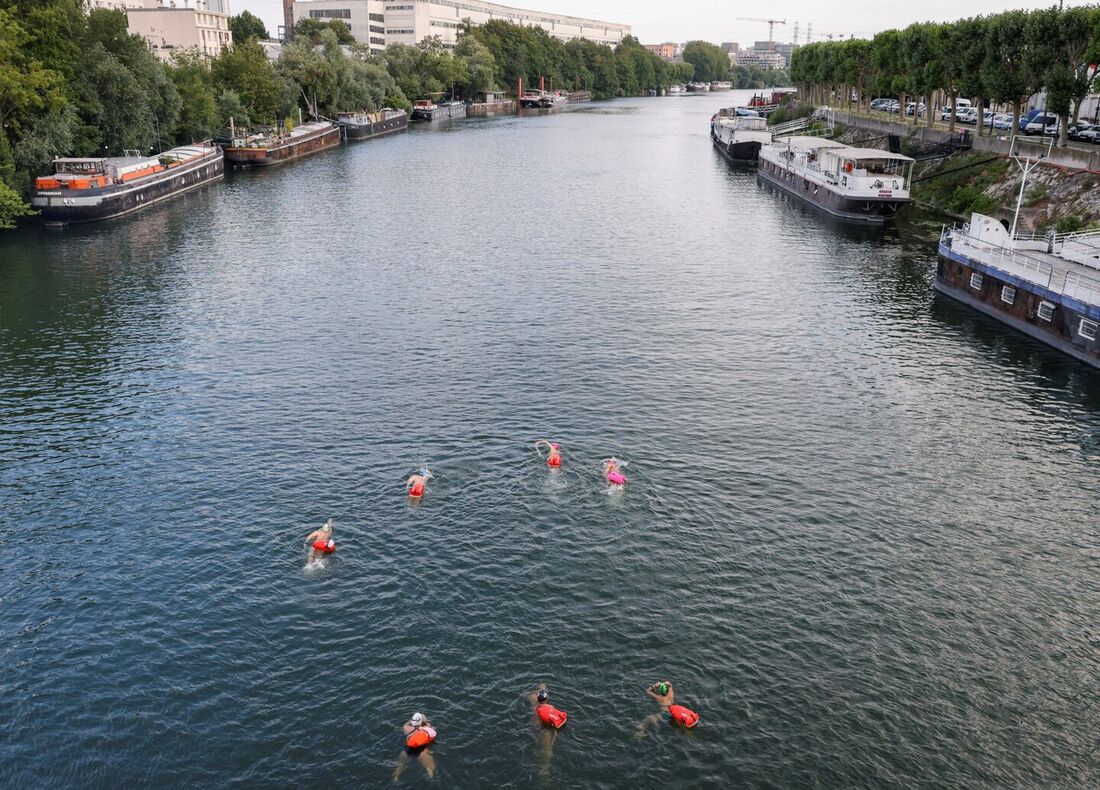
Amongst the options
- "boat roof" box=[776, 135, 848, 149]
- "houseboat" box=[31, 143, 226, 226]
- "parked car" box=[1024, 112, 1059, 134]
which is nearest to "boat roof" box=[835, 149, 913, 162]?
"boat roof" box=[776, 135, 848, 149]

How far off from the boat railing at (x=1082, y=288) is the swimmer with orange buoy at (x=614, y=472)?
36415 mm

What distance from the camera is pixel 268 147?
173 m

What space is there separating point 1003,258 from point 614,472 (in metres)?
44.4

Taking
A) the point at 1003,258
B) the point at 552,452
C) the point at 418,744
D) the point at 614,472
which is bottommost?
the point at 418,744

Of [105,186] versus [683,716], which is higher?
[105,186]

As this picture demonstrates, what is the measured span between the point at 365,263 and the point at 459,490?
5309cm

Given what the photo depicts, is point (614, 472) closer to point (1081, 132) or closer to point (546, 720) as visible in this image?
point (546, 720)

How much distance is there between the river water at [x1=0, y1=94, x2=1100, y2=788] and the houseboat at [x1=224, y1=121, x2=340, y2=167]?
94.8 metres

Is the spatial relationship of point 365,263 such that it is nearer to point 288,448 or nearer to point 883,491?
point 288,448

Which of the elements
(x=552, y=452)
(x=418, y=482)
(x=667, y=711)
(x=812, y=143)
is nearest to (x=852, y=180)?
(x=812, y=143)

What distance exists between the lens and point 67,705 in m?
30.9

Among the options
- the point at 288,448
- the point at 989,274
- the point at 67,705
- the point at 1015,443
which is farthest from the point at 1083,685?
the point at 989,274

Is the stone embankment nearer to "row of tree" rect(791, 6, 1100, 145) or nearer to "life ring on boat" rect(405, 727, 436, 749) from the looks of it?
"row of tree" rect(791, 6, 1100, 145)

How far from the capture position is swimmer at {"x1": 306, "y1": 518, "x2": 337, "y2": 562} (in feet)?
128
